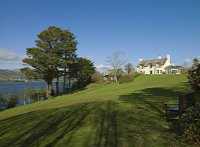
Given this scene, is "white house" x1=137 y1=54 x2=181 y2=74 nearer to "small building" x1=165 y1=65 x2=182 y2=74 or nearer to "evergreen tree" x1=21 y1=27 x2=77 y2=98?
"small building" x1=165 y1=65 x2=182 y2=74

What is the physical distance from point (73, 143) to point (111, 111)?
625 centimetres

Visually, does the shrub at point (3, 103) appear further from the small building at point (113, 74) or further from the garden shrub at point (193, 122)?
the garden shrub at point (193, 122)

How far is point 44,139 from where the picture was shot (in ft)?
33.6

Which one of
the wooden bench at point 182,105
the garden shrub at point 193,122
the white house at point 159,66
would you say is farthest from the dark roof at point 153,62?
the garden shrub at point 193,122

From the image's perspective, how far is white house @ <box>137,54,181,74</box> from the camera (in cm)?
8438

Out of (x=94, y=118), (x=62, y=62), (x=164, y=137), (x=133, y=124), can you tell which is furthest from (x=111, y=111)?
(x=62, y=62)

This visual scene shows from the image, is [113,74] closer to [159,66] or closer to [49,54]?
[159,66]

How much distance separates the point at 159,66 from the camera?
8906 cm

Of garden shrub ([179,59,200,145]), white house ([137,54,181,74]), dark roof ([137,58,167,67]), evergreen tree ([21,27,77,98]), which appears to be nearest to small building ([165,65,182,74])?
white house ([137,54,181,74])

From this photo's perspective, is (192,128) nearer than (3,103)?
Yes

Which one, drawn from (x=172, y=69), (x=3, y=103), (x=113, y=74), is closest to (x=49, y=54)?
(x=3, y=103)

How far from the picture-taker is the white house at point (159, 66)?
277 feet

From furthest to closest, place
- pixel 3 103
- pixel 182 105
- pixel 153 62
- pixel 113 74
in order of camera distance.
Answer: pixel 153 62, pixel 113 74, pixel 3 103, pixel 182 105

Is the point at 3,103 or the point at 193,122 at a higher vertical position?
the point at 193,122
